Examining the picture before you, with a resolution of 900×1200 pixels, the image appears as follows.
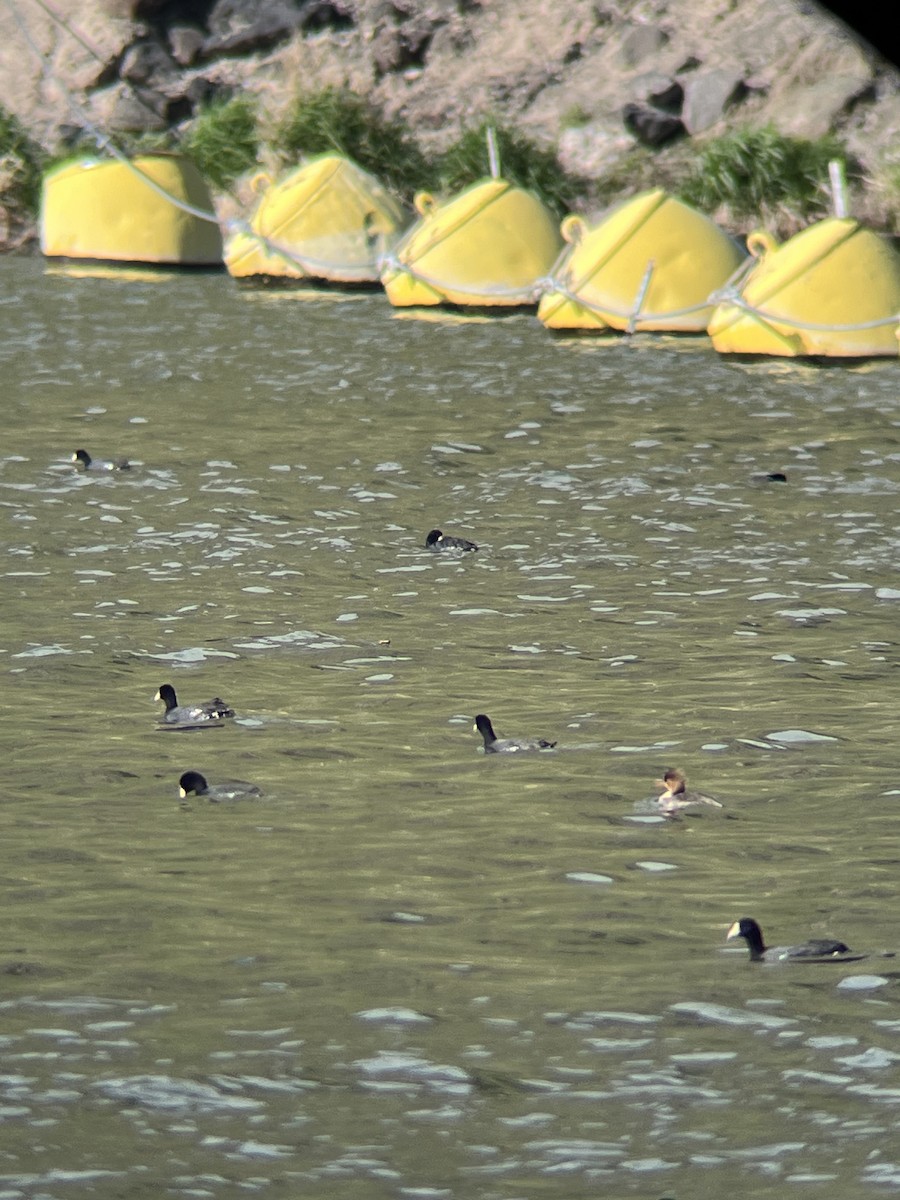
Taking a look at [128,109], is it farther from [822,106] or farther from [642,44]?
[822,106]

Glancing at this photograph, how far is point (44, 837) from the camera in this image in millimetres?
7895

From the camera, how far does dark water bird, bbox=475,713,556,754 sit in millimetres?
8797

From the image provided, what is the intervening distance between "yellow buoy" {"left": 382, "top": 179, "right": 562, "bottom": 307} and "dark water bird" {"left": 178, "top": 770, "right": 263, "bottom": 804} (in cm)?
1391

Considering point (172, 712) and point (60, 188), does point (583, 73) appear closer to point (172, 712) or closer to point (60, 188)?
point (60, 188)

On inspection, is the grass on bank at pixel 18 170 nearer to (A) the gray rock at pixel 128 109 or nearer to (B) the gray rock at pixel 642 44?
(A) the gray rock at pixel 128 109

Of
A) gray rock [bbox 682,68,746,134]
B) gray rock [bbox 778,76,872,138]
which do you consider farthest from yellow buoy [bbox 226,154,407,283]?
gray rock [bbox 778,76,872,138]

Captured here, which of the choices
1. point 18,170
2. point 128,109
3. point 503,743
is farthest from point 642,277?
point 503,743

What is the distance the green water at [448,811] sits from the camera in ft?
19.1

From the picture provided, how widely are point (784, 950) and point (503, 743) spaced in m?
2.27

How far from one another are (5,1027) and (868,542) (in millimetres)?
7276

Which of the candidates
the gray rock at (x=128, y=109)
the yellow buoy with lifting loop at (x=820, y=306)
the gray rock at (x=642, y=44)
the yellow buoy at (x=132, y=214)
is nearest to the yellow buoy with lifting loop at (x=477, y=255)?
the yellow buoy with lifting loop at (x=820, y=306)

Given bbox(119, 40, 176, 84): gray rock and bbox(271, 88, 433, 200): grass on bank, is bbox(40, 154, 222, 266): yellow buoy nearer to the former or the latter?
bbox(271, 88, 433, 200): grass on bank

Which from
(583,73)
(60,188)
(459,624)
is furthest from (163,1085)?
(583,73)

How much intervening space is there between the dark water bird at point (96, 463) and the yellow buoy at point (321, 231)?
365 inches
